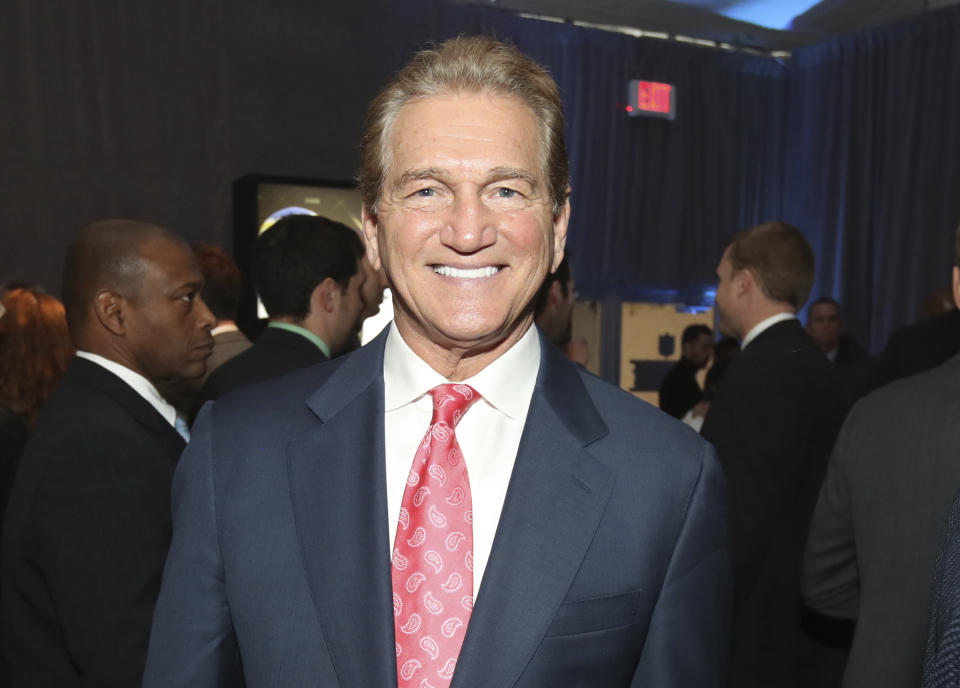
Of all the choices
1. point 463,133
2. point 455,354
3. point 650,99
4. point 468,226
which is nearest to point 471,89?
point 463,133

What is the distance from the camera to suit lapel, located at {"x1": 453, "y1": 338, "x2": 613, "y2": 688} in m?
1.09

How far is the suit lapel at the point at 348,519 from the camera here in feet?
3.60

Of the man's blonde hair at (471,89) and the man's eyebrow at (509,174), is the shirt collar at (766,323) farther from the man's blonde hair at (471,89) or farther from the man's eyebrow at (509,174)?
the man's eyebrow at (509,174)

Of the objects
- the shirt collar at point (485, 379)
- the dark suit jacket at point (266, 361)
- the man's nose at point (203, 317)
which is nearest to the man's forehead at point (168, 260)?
the man's nose at point (203, 317)

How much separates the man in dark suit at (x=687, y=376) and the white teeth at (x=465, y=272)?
16.6ft

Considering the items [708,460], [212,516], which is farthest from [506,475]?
[212,516]

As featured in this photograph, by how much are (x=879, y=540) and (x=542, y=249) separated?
45.4 inches

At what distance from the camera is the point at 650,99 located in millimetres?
7953

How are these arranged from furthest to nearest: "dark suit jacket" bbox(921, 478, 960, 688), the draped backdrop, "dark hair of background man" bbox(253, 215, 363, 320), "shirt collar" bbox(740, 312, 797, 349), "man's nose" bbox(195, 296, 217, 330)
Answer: the draped backdrop
"shirt collar" bbox(740, 312, 797, 349)
"dark hair of background man" bbox(253, 215, 363, 320)
"man's nose" bbox(195, 296, 217, 330)
"dark suit jacket" bbox(921, 478, 960, 688)

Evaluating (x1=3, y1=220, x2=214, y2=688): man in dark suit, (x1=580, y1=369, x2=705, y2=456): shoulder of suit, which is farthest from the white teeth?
(x1=3, y1=220, x2=214, y2=688): man in dark suit

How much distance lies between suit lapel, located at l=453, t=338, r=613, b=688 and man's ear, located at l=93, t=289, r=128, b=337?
1.24m

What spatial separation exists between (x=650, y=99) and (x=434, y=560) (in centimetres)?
739

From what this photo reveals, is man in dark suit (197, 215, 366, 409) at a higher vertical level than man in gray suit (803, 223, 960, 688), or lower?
higher

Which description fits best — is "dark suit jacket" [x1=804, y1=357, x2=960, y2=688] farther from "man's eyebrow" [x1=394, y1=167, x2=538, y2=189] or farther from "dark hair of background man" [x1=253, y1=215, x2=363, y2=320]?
"dark hair of background man" [x1=253, y1=215, x2=363, y2=320]
